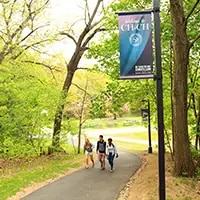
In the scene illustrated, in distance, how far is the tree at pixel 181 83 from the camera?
583 inches

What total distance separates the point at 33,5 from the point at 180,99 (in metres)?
15.4

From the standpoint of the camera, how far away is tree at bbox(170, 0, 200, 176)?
14820 mm

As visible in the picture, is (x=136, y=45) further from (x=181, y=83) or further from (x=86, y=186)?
(x=86, y=186)

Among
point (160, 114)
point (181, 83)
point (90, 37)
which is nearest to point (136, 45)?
point (160, 114)

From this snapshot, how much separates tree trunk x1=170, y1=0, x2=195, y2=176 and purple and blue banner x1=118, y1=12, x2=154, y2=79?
6.98 meters

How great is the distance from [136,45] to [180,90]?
7582 mm

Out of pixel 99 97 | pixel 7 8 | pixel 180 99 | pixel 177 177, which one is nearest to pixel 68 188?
pixel 177 177

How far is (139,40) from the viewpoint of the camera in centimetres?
808

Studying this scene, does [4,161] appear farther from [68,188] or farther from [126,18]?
[126,18]

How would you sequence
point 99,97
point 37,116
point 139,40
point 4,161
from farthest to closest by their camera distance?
1. point 99,97
2. point 4,161
3. point 37,116
4. point 139,40

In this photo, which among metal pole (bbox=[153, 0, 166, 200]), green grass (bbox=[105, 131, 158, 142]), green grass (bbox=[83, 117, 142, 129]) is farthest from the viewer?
green grass (bbox=[83, 117, 142, 129])

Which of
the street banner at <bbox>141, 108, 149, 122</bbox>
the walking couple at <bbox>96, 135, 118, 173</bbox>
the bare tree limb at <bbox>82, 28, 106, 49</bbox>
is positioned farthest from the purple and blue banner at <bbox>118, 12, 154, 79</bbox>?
the street banner at <bbox>141, 108, 149, 122</bbox>

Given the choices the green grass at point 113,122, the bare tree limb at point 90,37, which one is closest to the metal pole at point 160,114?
the bare tree limb at point 90,37

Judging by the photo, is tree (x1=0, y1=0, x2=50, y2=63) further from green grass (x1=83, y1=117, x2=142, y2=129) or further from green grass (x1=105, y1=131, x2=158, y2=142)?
green grass (x1=83, y1=117, x2=142, y2=129)
